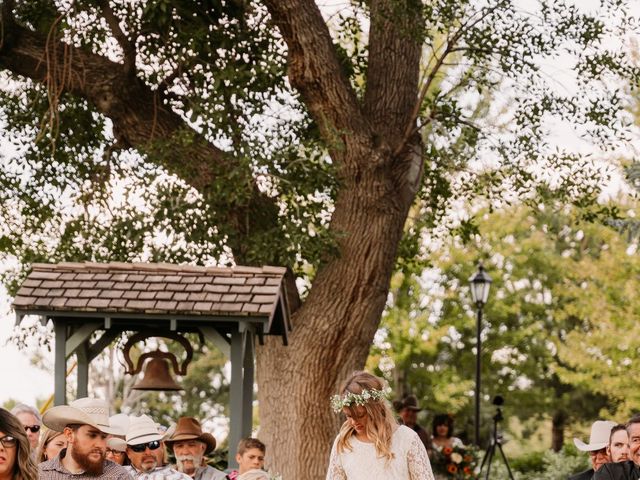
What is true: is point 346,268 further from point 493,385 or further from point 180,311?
point 493,385

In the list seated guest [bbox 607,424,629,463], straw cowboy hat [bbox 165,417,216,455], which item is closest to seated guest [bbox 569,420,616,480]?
seated guest [bbox 607,424,629,463]

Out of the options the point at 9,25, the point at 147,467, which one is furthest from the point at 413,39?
the point at 147,467

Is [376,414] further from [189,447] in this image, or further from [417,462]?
[189,447]

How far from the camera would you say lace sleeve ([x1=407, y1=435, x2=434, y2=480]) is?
7.59m

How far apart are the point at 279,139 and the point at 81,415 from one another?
36.0 ft

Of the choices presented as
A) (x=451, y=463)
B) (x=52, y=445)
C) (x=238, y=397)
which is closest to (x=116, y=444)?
(x=52, y=445)

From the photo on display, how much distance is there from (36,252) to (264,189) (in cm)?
341

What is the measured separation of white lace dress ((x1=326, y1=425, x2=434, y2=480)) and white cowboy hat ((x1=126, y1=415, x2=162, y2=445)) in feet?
5.54

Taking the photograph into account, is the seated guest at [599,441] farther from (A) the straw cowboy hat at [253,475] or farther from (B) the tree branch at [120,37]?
(B) the tree branch at [120,37]

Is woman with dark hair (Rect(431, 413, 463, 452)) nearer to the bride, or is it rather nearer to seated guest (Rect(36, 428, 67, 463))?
seated guest (Rect(36, 428, 67, 463))

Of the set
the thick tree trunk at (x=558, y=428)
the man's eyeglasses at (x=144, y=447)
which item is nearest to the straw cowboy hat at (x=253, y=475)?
the man's eyeglasses at (x=144, y=447)

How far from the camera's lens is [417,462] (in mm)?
7602

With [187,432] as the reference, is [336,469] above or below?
below

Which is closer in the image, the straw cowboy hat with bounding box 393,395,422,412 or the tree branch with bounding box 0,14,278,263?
the tree branch with bounding box 0,14,278,263
